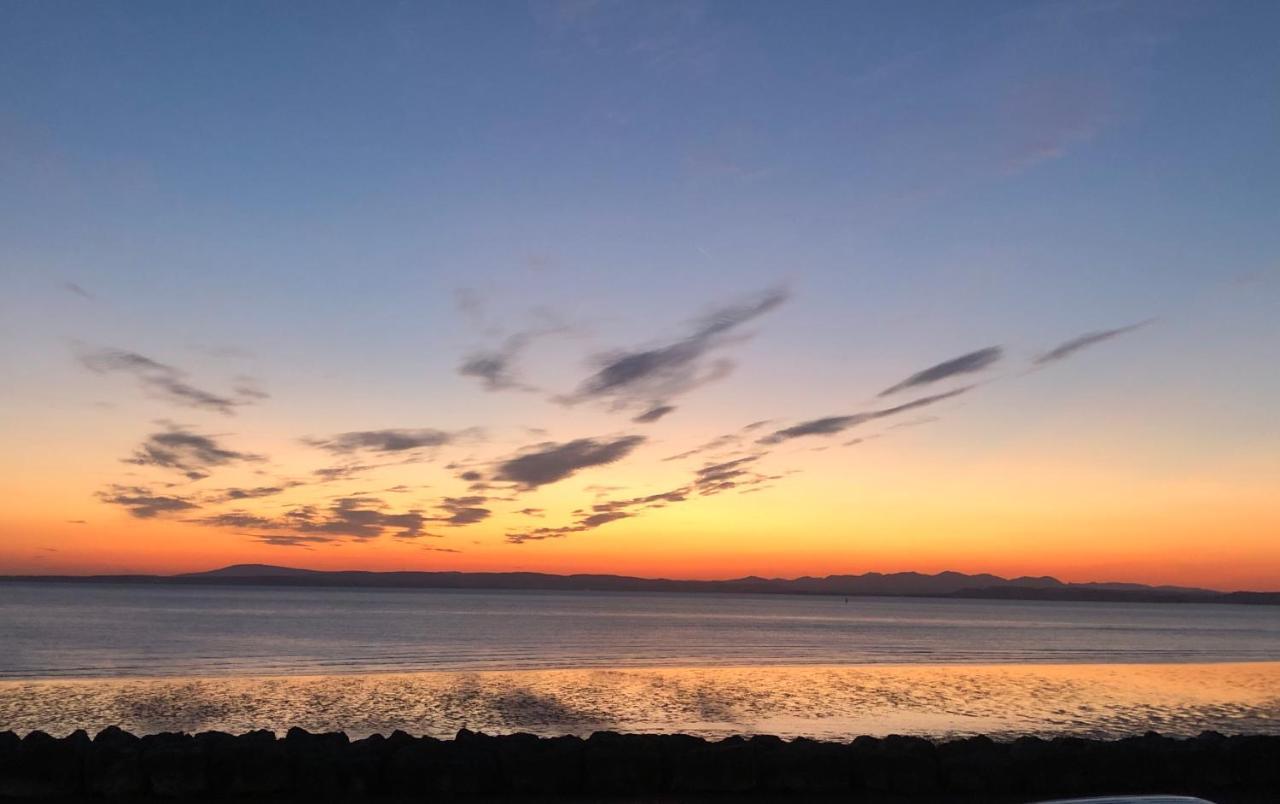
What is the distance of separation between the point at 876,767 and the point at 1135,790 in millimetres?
3140

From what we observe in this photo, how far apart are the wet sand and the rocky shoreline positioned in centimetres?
748

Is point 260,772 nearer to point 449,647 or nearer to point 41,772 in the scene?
point 41,772

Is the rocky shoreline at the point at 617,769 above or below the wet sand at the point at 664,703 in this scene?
above

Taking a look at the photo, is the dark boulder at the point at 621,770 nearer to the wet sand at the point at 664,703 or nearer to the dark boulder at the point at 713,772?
the dark boulder at the point at 713,772

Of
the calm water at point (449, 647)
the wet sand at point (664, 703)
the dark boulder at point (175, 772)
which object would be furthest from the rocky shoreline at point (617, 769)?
the calm water at point (449, 647)

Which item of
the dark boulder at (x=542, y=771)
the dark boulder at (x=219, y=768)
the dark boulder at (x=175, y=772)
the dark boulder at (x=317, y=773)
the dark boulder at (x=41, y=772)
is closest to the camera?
the dark boulder at (x=41, y=772)

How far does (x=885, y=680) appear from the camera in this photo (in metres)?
32.7

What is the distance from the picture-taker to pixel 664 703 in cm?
2525

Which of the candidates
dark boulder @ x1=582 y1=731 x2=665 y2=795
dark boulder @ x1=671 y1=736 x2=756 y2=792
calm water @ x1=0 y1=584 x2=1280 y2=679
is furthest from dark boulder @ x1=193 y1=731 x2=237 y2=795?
calm water @ x1=0 y1=584 x2=1280 y2=679

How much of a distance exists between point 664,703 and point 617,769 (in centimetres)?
1440

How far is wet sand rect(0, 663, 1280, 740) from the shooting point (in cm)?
2058

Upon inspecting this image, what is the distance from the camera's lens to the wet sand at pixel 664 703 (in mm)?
20578

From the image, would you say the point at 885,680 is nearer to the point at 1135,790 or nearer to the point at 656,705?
the point at 656,705

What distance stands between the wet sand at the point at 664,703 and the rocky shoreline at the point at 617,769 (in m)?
→ 7.48
